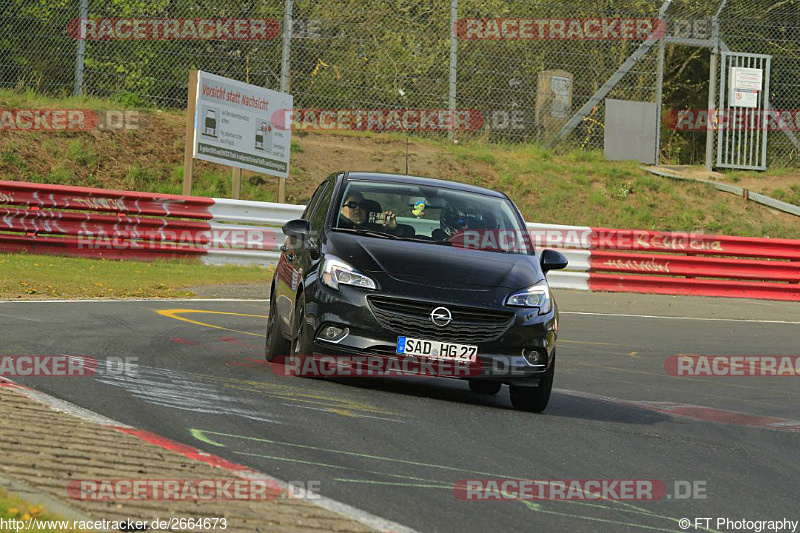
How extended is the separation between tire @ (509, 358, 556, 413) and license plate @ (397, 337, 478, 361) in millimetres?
652

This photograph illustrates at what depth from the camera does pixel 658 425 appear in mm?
8688

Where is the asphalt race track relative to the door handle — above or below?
below

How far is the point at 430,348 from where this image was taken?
8.19 metres

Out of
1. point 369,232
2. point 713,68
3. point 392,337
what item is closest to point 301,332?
point 392,337

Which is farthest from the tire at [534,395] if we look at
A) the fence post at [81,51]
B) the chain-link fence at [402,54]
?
the fence post at [81,51]

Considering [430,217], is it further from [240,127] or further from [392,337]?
[240,127]

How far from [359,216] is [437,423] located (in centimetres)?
227

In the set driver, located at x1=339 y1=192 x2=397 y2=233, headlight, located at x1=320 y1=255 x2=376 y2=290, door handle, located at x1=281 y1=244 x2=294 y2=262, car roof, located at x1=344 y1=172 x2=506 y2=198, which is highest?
car roof, located at x1=344 y1=172 x2=506 y2=198

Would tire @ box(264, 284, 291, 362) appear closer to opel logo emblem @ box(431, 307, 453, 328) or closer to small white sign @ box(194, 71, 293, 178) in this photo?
opel logo emblem @ box(431, 307, 453, 328)

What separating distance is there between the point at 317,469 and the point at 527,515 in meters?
1.05

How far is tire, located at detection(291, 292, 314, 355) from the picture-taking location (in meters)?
8.45

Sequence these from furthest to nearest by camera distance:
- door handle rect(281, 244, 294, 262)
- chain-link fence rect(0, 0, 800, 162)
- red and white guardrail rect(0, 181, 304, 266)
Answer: chain-link fence rect(0, 0, 800, 162) → red and white guardrail rect(0, 181, 304, 266) → door handle rect(281, 244, 294, 262)

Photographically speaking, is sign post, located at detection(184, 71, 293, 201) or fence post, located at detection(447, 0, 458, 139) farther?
fence post, located at detection(447, 0, 458, 139)

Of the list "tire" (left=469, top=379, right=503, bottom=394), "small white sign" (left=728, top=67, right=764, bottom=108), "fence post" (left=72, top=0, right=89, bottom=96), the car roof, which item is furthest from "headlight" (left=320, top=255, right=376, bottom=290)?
"small white sign" (left=728, top=67, right=764, bottom=108)
